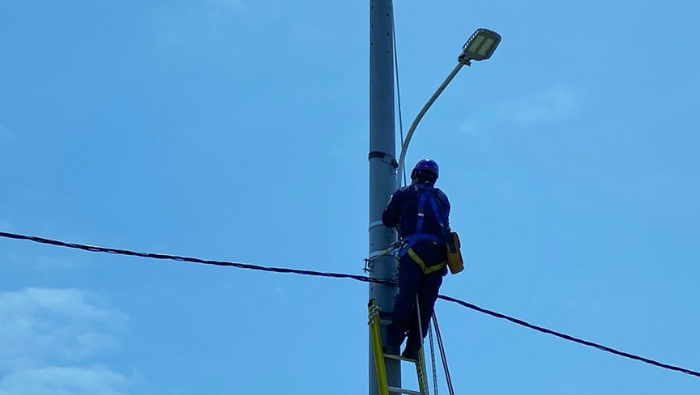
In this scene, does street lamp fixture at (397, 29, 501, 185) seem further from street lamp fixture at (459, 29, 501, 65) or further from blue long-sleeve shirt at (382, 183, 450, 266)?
blue long-sleeve shirt at (382, 183, 450, 266)

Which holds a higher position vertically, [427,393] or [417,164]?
[417,164]

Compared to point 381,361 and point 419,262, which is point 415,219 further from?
point 381,361

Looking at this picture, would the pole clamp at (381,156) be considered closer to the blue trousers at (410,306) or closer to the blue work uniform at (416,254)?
the blue work uniform at (416,254)

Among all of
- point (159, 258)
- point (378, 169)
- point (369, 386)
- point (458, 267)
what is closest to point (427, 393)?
point (369, 386)

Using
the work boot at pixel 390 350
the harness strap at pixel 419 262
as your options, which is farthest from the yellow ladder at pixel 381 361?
the harness strap at pixel 419 262

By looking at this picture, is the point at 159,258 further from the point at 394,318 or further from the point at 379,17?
the point at 379,17

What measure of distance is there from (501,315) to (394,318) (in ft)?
5.58

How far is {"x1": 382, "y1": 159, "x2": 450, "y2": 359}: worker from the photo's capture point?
27.3 feet

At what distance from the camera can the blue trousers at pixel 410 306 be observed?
8.25m

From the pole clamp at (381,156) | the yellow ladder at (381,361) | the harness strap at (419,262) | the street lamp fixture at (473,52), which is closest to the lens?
the yellow ladder at (381,361)

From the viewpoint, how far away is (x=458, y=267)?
29.1 feet

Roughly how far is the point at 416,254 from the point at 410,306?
444 mm

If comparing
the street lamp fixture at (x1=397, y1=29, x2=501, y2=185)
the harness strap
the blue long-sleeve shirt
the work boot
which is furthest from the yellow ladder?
the street lamp fixture at (x1=397, y1=29, x2=501, y2=185)

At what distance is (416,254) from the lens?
8.59 m
